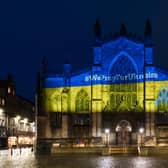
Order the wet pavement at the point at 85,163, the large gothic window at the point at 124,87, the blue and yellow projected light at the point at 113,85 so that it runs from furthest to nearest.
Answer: the large gothic window at the point at 124,87 → the blue and yellow projected light at the point at 113,85 → the wet pavement at the point at 85,163

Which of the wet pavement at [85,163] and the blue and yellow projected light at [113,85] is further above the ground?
the blue and yellow projected light at [113,85]

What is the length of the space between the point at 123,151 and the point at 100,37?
86.0ft

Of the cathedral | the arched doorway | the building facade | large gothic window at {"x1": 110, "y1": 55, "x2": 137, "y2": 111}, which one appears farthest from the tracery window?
the building facade

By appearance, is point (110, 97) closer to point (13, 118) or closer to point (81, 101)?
point (81, 101)

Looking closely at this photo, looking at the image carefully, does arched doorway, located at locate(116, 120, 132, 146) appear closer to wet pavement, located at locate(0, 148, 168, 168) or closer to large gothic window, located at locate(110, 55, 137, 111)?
large gothic window, located at locate(110, 55, 137, 111)

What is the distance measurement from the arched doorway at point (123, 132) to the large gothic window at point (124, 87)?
284cm

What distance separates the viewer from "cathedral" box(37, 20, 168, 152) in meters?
84.8

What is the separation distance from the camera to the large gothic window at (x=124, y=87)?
86.7m

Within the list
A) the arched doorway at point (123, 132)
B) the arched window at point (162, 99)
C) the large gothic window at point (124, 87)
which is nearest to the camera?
the arched window at point (162, 99)

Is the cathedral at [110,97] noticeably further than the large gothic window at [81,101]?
No

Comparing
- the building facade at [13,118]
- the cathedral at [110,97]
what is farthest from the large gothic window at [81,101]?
the building facade at [13,118]

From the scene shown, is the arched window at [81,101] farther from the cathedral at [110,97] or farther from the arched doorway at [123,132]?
the arched doorway at [123,132]

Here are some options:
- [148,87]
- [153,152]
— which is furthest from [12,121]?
[153,152]

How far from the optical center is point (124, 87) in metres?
87.2
